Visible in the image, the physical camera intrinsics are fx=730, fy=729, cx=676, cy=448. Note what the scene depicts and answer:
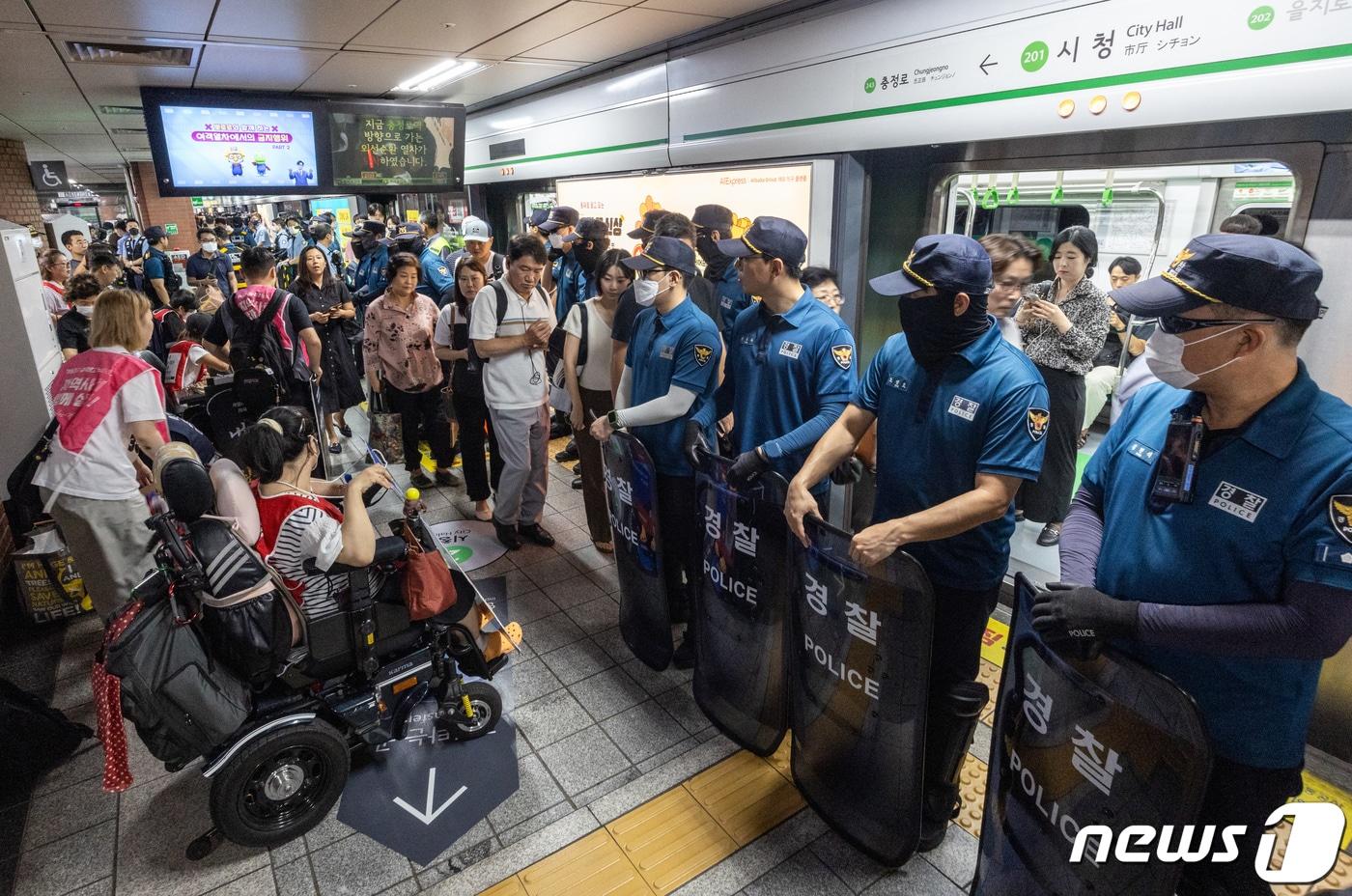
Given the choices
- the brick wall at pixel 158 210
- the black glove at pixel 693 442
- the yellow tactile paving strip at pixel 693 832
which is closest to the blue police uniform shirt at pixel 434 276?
the black glove at pixel 693 442

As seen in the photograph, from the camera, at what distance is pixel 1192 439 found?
63.7 inches

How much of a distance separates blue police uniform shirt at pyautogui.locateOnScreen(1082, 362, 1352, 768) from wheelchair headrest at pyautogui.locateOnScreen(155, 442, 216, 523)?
252 centimetres

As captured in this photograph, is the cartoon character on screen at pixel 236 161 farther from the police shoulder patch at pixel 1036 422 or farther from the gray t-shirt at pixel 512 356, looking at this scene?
the police shoulder patch at pixel 1036 422

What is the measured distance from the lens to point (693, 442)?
9.64 feet

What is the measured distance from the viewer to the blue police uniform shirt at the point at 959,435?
206 cm

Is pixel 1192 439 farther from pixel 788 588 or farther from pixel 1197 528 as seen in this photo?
pixel 788 588

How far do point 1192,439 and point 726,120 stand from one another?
3.74 metres

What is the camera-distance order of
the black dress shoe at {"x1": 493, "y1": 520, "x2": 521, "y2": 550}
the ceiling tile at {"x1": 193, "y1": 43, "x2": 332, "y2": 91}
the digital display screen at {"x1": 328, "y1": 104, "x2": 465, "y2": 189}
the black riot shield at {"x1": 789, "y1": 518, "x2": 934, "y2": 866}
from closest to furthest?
the black riot shield at {"x1": 789, "y1": 518, "x2": 934, "y2": 866}
the black dress shoe at {"x1": 493, "y1": 520, "x2": 521, "y2": 550}
the ceiling tile at {"x1": 193, "y1": 43, "x2": 332, "y2": 91}
the digital display screen at {"x1": 328, "y1": 104, "x2": 465, "y2": 189}

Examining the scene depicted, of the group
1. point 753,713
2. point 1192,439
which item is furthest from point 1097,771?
Answer: point 753,713

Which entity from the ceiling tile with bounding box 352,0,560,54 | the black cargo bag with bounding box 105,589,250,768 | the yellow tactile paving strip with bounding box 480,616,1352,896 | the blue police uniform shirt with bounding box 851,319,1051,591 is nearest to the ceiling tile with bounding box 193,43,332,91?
the ceiling tile with bounding box 352,0,560,54

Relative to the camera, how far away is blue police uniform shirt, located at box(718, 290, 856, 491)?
9.38 feet

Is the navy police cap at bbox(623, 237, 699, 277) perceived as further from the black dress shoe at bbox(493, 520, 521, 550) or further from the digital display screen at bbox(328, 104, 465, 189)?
the digital display screen at bbox(328, 104, 465, 189)

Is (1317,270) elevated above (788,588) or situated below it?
above

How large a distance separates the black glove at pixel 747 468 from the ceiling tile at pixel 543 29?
9.45 feet
